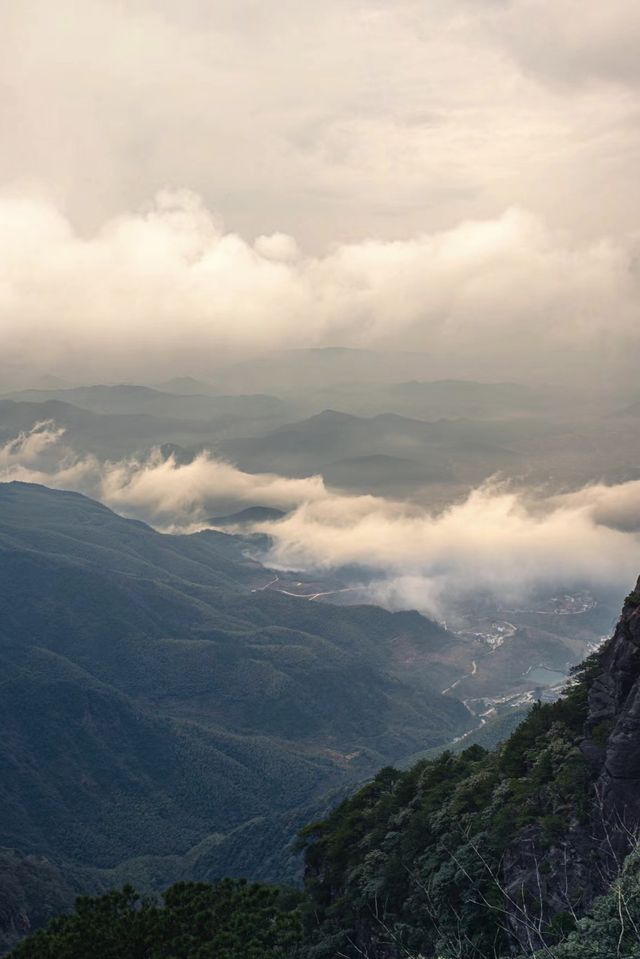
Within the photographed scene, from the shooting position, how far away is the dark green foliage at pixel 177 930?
64625 millimetres

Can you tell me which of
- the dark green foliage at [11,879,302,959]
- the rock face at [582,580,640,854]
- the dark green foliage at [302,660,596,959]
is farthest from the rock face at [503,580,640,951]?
the dark green foliage at [11,879,302,959]

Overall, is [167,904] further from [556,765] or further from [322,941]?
[556,765]

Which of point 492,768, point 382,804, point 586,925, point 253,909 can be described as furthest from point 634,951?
point 382,804

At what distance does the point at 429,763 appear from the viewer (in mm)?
99000

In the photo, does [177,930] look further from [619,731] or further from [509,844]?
[619,731]

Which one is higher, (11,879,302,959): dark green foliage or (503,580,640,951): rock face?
(503,580,640,951): rock face

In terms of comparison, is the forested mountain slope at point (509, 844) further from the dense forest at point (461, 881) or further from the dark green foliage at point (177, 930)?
the dark green foliage at point (177, 930)

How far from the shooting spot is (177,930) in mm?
68188

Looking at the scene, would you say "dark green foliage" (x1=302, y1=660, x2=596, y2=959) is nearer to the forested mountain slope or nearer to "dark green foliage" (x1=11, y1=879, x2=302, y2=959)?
the forested mountain slope

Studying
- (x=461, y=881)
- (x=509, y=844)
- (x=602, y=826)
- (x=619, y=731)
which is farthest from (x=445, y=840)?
(x=619, y=731)

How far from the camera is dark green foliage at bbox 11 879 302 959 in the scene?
64625mm

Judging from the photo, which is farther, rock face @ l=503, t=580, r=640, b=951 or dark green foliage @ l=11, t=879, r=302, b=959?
dark green foliage @ l=11, t=879, r=302, b=959

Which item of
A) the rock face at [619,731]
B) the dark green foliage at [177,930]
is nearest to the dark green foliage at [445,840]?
the rock face at [619,731]

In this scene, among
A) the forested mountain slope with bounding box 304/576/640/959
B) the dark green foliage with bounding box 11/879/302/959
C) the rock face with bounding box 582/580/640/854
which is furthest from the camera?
the dark green foliage with bounding box 11/879/302/959
